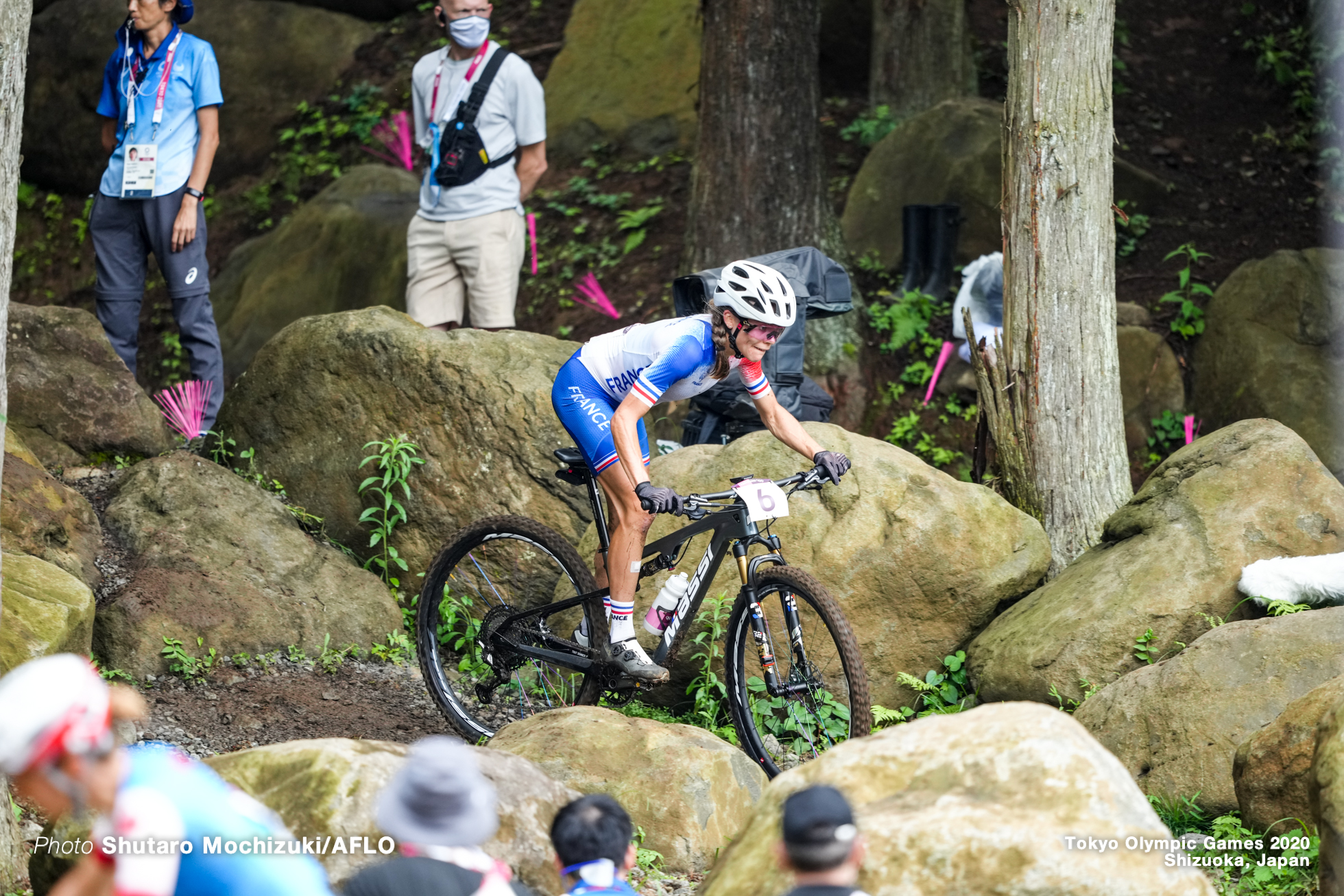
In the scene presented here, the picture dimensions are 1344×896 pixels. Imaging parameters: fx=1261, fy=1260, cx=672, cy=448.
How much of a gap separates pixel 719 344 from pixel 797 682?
1414mm

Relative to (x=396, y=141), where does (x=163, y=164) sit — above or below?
below

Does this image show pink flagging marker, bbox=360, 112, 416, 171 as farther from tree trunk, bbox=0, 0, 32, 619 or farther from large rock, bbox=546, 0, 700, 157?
tree trunk, bbox=0, 0, 32, 619

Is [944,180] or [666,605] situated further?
[944,180]

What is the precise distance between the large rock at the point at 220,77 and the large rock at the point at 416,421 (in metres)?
7.34

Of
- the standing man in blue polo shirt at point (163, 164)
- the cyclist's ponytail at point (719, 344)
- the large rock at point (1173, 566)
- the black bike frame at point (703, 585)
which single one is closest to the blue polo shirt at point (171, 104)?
the standing man in blue polo shirt at point (163, 164)

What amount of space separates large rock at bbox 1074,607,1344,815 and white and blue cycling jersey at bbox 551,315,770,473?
80.1 inches

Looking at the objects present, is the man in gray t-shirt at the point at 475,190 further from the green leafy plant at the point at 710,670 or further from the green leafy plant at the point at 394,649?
the green leafy plant at the point at 710,670

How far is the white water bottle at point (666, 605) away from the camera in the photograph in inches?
215

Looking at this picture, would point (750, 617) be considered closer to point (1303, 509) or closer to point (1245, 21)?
point (1303, 509)

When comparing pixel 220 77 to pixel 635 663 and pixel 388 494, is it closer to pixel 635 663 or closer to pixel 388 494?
pixel 388 494

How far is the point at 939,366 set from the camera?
9.55 meters

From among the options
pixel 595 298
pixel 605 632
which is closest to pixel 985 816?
pixel 605 632

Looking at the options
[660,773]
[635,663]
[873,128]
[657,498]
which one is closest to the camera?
[660,773]

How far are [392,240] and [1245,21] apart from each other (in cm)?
876
